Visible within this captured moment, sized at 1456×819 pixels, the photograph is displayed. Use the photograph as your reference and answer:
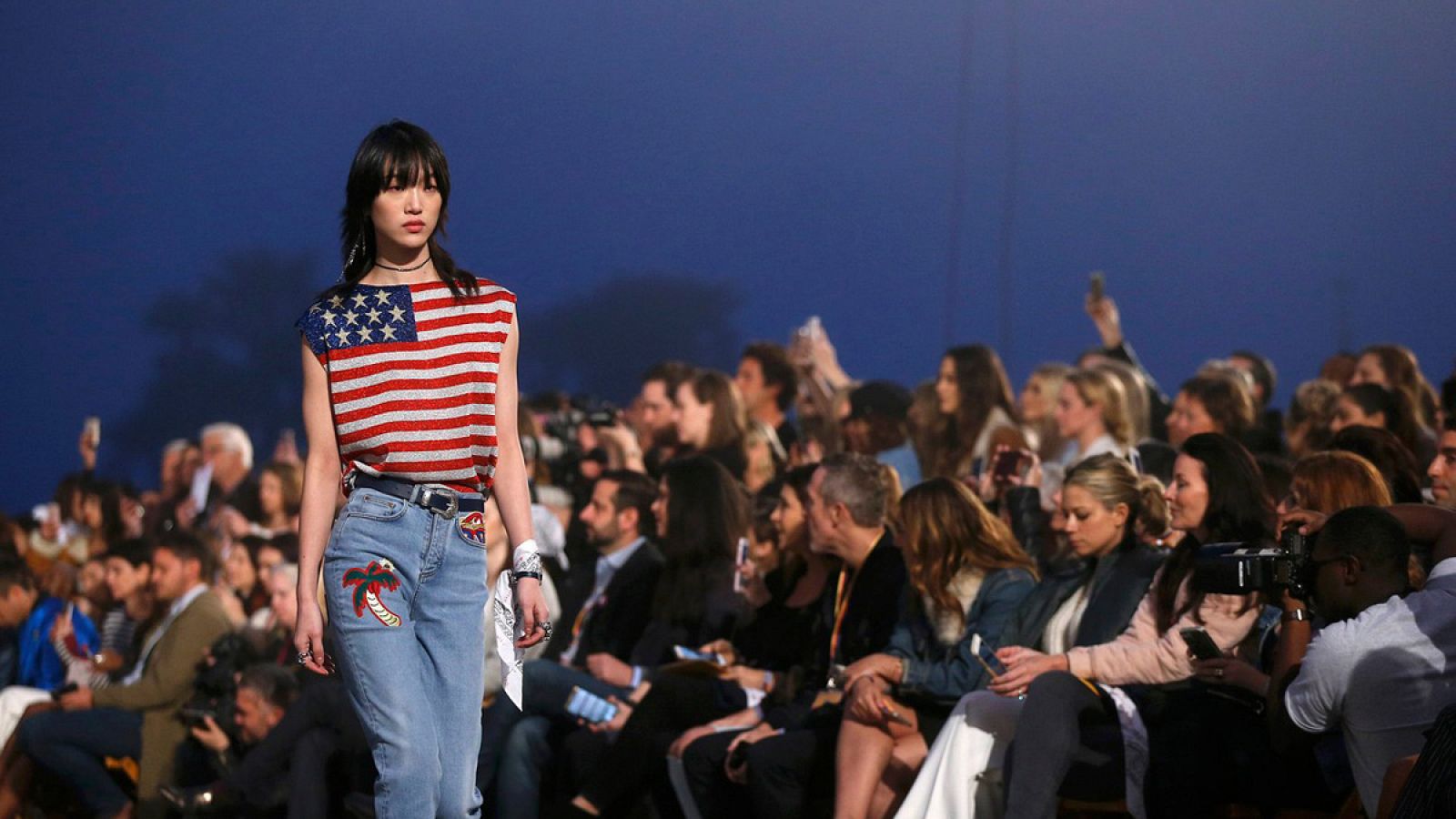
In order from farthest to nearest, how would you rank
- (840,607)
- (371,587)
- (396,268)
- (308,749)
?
(308,749)
(840,607)
(396,268)
(371,587)

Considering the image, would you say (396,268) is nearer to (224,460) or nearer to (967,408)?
→ (967,408)

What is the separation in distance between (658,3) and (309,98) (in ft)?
6.45

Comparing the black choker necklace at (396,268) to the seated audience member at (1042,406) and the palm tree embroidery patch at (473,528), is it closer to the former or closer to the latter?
the palm tree embroidery patch at (473,528)

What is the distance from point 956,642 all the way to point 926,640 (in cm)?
8

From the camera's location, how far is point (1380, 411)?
4.73 meters

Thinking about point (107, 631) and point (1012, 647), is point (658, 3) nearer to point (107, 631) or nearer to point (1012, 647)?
point (107, 631)

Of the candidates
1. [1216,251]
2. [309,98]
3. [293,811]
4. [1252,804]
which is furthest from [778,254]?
[1252,804]

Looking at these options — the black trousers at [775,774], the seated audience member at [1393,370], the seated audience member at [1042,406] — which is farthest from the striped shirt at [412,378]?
the seated audience member at [1393,370]

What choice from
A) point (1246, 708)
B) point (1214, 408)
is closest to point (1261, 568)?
point (1246, 708)

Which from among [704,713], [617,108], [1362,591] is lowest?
[704,713]

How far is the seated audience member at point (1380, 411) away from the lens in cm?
473

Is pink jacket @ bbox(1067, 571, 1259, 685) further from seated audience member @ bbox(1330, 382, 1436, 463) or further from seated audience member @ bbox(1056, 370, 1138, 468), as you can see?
seated audience member @ bbox(1056, 370, 1138, 468)

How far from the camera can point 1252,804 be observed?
356cm

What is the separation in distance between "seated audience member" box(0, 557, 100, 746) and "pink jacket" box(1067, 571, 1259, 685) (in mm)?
3914
